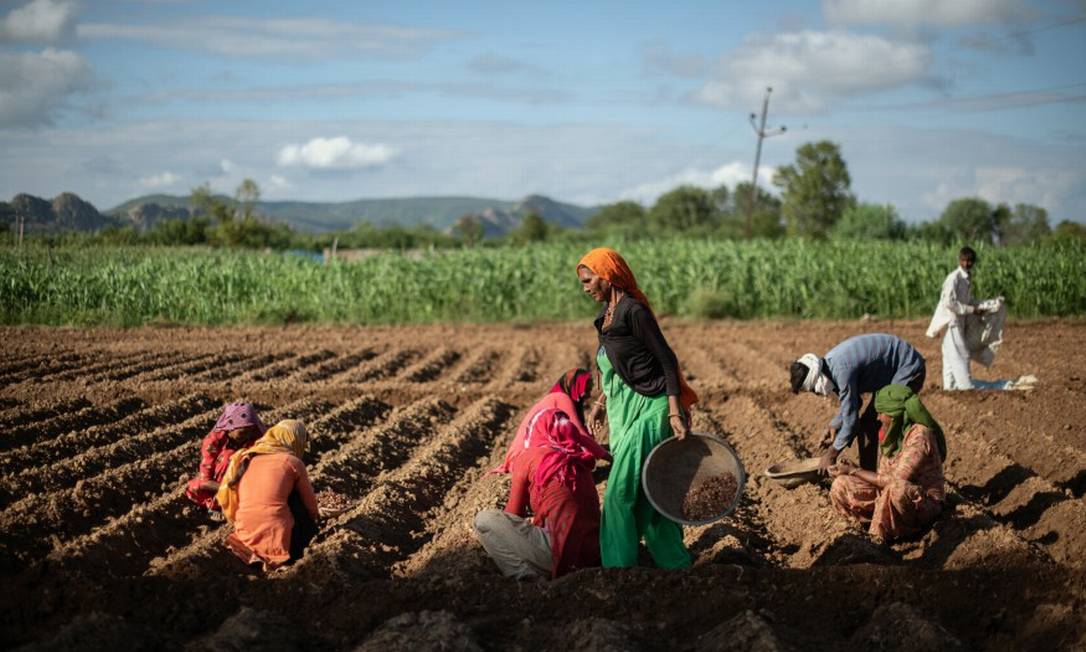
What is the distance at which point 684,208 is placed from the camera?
73625 mm

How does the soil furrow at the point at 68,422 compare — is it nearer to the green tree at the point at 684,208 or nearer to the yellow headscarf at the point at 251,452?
the yellow headscarf at the point at 251,452

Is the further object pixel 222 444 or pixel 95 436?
pixel 95 436

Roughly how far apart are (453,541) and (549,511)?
3.12 ft

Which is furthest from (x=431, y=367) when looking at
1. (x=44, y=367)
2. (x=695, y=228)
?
(x=695, y=228)

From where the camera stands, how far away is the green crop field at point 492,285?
61.4 feet

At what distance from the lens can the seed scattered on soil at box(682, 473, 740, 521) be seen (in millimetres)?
5078

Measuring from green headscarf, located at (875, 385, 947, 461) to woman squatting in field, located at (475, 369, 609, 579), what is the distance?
1810 millimetres

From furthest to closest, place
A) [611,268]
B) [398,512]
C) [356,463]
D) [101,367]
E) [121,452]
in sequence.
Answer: [101,367] → [356,463] → [121,452] → [398,512] → [611,268]

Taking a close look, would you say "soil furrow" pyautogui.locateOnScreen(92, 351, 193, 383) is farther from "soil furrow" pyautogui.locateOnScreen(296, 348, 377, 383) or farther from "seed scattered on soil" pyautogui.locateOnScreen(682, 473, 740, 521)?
"seed scattered on soil" pyautogui.locateOnScreen(682, 473, 740, 521)

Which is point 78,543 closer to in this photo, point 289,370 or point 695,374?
point 289,370

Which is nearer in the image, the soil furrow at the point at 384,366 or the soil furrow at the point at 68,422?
the soil furrow at the point at 68,422

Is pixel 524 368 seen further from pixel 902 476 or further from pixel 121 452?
pixel 902 476

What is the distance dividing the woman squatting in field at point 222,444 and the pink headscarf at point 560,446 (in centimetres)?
167

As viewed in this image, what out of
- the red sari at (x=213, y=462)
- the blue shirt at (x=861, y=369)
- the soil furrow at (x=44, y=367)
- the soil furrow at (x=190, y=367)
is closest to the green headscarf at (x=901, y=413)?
the blue shirt at (x=861, y=369)
